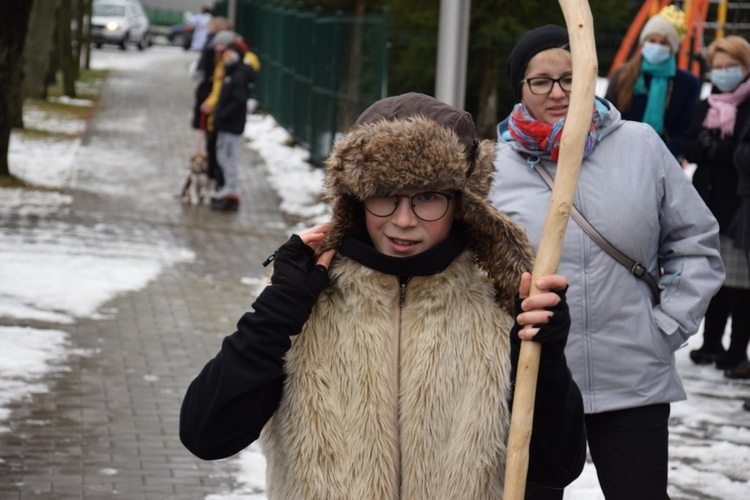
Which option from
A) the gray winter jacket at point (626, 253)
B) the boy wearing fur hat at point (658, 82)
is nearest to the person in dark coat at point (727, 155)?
the boy wearing fur hat at point (658, 82)

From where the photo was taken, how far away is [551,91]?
387cm

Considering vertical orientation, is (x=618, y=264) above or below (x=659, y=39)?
below

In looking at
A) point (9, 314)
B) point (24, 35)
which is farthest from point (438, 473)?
point (24, 35)

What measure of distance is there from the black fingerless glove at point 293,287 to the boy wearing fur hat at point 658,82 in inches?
217

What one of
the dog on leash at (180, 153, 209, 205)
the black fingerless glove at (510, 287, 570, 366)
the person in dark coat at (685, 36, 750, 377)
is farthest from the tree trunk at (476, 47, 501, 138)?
the black fingerless glove at (510, 287, 570, 366)

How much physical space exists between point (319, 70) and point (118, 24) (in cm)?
3032

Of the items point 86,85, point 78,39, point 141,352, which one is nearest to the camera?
point 141,352

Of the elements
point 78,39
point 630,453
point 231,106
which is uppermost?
point 630,453

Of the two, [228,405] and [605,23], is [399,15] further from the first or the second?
[228,405]

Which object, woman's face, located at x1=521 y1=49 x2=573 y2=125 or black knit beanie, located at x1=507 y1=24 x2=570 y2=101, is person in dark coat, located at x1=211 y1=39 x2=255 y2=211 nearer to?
black knit beanie, located at x1=507 y1=24 x2=570 y2=101

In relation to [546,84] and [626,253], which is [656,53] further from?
[626,253]

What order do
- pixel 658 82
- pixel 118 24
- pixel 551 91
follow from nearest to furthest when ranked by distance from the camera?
pixel 551 91, pixel 658 82, pixel 118 24

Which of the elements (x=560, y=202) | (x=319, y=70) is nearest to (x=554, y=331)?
(x=560, y=202)

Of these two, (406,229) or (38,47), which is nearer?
(406,229)
